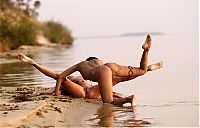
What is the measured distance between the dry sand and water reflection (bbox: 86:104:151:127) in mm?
148

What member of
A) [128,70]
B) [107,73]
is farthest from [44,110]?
[128,70]

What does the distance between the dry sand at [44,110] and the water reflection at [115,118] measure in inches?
5.8

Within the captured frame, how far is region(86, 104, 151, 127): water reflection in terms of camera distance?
21.2ft

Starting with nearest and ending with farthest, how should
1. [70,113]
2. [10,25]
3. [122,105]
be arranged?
[70,113] < [122,105] < [10,25]

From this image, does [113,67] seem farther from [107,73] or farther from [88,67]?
[88,67]

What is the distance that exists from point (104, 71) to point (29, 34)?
33346 millimetres

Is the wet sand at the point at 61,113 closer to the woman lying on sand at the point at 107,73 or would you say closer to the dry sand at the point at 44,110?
the dry sand at the point at 44,110

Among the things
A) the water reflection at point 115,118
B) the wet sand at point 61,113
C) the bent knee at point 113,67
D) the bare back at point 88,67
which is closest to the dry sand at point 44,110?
the wet sand at point 61,113

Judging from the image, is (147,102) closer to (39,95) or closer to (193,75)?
(39,95)

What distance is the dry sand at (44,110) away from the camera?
20.2ft

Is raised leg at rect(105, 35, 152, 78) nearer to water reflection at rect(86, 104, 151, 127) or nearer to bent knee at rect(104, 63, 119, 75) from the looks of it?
bent knee at rect(104, 63, 119, 75)

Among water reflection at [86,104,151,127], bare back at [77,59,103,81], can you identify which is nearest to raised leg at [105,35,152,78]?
bare back at [77,59,103,81]

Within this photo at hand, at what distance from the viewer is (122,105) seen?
808 centimetres

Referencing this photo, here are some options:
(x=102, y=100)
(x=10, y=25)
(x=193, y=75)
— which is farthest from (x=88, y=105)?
(x=10, y=25)
